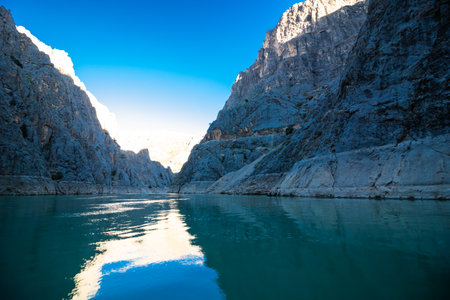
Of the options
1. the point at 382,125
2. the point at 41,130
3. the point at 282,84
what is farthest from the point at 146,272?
the point at 282,84

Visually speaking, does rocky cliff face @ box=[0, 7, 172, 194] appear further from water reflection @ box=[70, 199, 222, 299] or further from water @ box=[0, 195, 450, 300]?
water reflection @ box=[70, 199, 222, 299]

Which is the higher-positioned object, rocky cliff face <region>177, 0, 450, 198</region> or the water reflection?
rocky cliff face <region>177, 0, 450, 198</region>

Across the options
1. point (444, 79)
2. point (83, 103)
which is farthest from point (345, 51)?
point (83, 103)

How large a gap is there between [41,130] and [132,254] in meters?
60.4

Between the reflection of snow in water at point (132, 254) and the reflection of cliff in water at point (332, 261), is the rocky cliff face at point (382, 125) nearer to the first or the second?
the reflection of cliff in water at point (332, 261)

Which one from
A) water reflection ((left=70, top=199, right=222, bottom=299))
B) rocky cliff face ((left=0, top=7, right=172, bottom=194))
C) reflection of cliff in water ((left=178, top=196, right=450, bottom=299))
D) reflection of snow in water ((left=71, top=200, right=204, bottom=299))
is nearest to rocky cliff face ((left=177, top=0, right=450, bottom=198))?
reflection of cliff in water ((left=178, top=196, right=450, bottom=299))

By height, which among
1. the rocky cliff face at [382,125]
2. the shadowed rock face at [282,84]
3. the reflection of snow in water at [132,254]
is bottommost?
the reflection of snow in water at [132,254]

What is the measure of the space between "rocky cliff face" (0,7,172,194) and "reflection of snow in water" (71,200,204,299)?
135 ft

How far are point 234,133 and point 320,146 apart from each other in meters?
47.5

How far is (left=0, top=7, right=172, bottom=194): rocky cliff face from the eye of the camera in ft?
121

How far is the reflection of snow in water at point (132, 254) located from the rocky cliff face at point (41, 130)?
41.1m

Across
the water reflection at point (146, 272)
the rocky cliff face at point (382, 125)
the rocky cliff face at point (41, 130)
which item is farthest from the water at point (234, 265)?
the rocky cliff face at point (41, 130)

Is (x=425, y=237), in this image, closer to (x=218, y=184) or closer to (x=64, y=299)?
(x=64, y=299)

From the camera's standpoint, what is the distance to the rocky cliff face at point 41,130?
36969 mm
